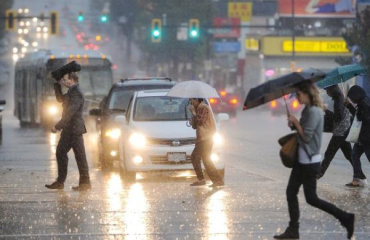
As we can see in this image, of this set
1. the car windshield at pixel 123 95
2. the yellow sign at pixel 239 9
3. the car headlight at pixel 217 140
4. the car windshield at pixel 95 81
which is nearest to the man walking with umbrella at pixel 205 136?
the car headlight at pixel 217 140

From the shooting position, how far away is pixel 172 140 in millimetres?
18828

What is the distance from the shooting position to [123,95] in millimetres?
23719

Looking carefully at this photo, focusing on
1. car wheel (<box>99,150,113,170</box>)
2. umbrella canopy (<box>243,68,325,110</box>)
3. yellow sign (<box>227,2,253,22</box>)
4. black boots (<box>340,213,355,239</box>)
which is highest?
umbrella canopy (<box>243,68,325,110</box>)

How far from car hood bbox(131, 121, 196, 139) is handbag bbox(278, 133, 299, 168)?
291 inches

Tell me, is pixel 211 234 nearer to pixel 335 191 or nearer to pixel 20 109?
pixel 335 191

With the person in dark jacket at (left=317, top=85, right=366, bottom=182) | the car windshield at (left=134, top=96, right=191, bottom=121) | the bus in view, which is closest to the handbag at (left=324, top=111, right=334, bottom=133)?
the person in dark jacket at (left=317, top=85, right=366, bottom=182)

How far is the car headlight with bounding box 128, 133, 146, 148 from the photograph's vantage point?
62.0 ft

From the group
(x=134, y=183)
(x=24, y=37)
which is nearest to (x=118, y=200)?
(x=134, y=183)

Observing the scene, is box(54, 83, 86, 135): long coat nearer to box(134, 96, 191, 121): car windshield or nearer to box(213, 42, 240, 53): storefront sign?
box(134, 96, 191, 121): car windshield

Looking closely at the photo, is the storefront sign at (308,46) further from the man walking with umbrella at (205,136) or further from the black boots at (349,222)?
the black boots at (349,222)

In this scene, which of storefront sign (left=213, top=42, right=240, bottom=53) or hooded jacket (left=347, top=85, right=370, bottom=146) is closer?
hooded jacket (left=347, top=85, right=370, bottom=146)

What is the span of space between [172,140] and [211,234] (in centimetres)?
682

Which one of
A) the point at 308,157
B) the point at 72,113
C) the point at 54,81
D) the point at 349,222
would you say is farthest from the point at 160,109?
Result: the point at 54,81

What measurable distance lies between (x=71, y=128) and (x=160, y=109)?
11.7 feet
